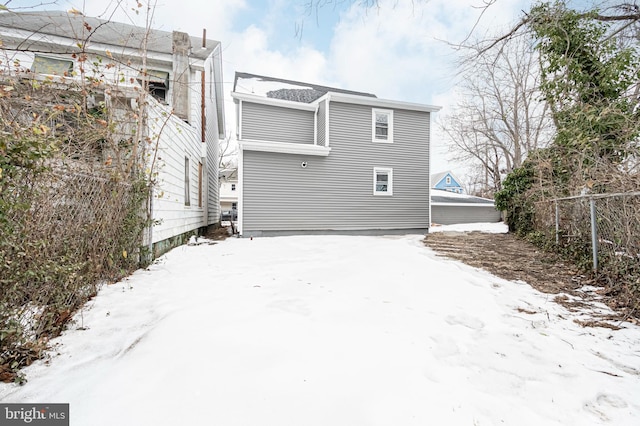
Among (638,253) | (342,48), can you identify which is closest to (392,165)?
(342,48)

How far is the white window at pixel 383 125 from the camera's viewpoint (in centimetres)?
1128

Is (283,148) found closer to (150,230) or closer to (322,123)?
(322,123)

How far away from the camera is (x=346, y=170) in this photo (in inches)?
428

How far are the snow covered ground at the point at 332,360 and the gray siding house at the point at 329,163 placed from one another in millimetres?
6461

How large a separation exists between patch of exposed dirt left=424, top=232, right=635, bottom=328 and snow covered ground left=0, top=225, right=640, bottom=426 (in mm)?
309

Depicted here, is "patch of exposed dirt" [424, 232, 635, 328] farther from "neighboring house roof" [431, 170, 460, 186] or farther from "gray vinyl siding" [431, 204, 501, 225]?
"neighboring house roof" [431, 170, 460, 186]

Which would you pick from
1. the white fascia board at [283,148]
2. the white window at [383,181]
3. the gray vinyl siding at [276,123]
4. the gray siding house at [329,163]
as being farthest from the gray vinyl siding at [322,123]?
the white window at [383,181]

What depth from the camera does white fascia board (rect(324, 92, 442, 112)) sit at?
10.5 m

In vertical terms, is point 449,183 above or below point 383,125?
below

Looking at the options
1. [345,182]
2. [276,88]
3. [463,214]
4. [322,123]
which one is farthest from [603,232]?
[463,214]

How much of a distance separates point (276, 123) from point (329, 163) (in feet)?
7.90

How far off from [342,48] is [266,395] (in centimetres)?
443

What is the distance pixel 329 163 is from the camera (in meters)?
10.6

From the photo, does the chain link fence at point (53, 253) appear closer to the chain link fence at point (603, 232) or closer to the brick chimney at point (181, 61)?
the brick chimney at point (181, 61)
